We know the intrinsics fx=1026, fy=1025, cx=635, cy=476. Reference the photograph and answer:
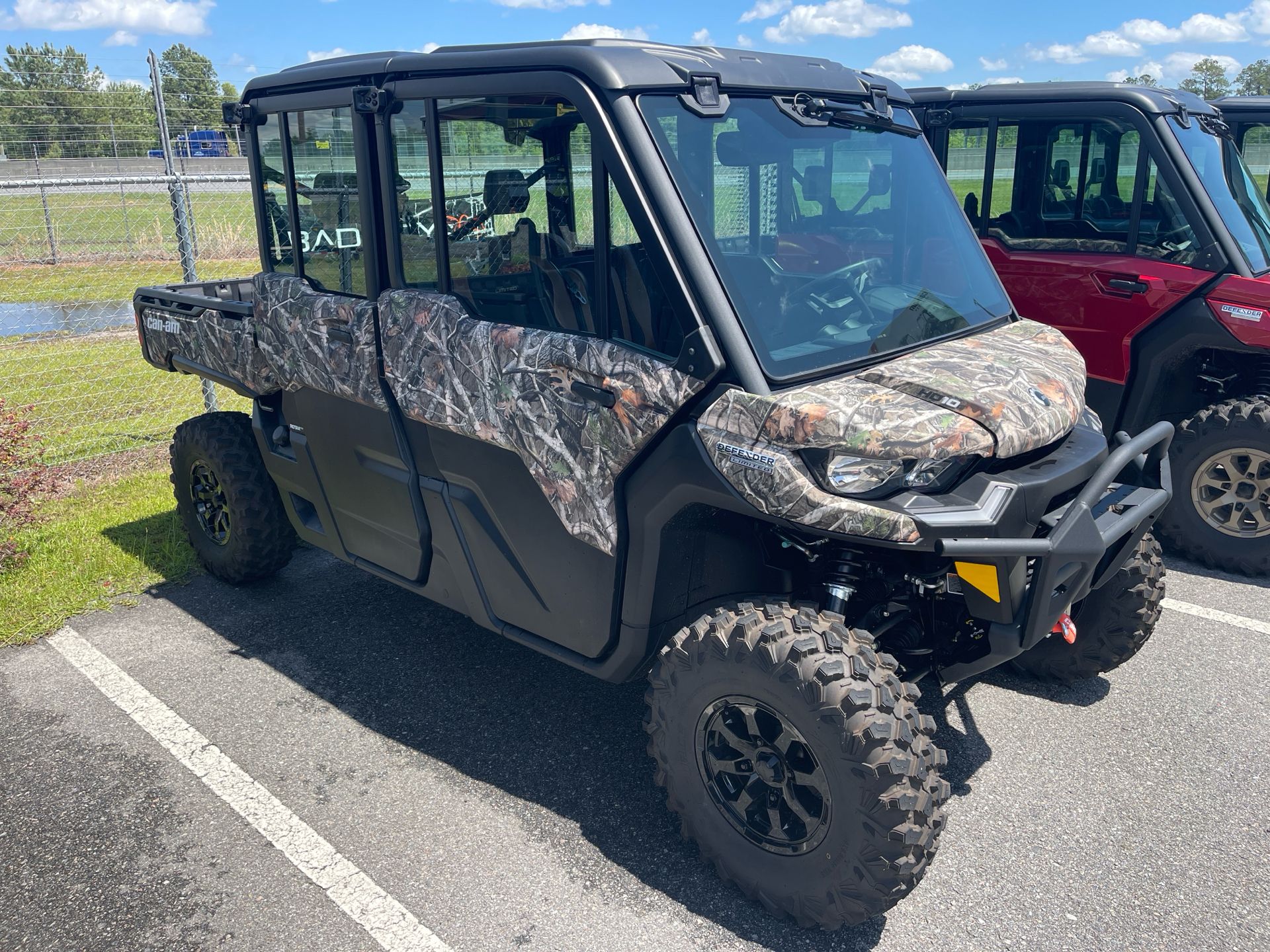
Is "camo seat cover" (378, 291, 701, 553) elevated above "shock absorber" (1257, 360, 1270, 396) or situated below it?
above

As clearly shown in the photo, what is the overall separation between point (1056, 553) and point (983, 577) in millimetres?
203

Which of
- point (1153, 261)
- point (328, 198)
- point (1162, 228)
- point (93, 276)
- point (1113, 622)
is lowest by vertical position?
point (1113, 622)

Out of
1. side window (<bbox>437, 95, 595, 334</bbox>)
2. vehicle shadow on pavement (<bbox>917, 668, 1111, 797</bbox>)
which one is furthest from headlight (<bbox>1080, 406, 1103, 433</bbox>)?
side window (<bbox>437, 95, 595, 334</bbox>)

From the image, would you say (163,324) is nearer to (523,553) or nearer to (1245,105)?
(523,553)

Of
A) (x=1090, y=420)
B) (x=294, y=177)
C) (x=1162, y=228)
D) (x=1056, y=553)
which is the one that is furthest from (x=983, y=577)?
(x=1162, y=228)

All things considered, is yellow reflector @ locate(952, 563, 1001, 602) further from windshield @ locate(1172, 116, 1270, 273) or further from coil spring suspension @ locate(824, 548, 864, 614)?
windshield @ locate(1172, 116, 1270, 273)

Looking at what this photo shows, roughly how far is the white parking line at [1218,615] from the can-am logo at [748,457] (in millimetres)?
3362

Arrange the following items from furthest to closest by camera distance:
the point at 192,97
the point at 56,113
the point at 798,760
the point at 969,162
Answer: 1. the point at 56,113
2. the point at 192,97
3. the point at 969,162
4. the point at 798,760

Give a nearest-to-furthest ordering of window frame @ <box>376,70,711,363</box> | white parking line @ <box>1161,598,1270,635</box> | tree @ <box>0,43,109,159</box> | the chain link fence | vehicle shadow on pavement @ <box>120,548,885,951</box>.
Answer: window frame @ <box>376,70,711,363</box>, vehicle shadow on pavement @ <box>120,548,885,951</box>, white parking line @ <box>1161,598,1270,635</box>, the chain link fence, tree @ <box>0,43,109,159</box>

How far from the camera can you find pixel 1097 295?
18.9 feet

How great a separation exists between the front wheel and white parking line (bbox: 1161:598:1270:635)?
9.44ft

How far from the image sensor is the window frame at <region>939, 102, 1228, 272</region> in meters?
5.50

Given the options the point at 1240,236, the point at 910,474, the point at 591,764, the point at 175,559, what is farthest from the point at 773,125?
the point at 175,559

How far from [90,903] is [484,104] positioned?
2.83 meters
